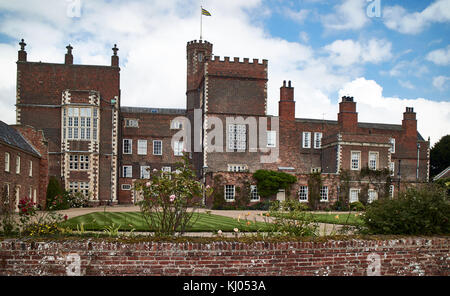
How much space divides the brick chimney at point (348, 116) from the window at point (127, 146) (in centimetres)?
2203

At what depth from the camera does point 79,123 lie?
35.1 metres

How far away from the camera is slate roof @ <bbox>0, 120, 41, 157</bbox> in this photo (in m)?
23.2

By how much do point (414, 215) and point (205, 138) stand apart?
29.6 metres

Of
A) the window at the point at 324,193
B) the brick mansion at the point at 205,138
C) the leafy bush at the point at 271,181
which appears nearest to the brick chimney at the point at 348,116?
the brick mansion at the point at 205,138

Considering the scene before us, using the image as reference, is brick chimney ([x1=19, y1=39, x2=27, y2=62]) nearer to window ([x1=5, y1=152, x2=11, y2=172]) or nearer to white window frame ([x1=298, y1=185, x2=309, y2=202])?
window ([x1=5, y1=152, x2=11, y2=172])

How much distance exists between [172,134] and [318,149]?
15.5 metres

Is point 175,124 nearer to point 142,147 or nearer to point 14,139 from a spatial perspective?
point 142,147

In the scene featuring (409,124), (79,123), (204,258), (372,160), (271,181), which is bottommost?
Answer: (271,181)

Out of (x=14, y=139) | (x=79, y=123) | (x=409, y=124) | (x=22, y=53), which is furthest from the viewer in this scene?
(x=409, y=124)

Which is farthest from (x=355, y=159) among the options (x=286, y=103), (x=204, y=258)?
(x=204, y=258)

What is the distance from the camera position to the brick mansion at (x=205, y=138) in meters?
33.9

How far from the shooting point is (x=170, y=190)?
865 cm

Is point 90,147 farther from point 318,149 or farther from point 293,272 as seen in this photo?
point 293,272
